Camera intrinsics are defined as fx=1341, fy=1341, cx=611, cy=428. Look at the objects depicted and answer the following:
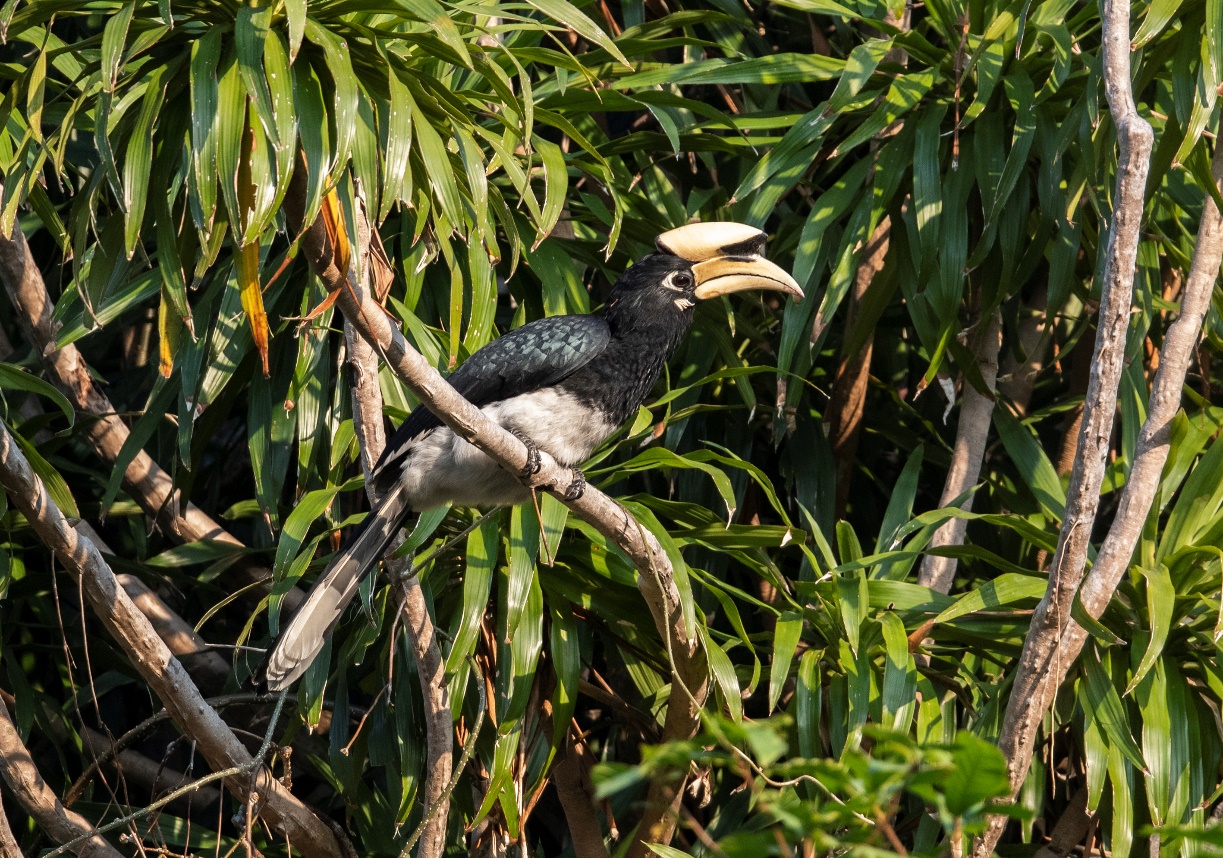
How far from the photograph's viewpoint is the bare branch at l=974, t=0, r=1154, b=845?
80.0 inches

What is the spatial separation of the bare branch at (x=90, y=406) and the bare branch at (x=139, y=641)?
0.57 metres

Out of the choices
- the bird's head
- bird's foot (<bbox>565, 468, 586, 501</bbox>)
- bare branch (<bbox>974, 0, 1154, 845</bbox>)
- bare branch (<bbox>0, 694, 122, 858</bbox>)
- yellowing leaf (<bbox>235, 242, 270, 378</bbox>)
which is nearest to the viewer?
yellowing leaf (<bbox>235, 242, 270, 378</bbox>)

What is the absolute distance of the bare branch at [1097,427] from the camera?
2033 mm

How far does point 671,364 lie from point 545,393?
917 mm

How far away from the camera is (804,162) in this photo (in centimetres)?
293

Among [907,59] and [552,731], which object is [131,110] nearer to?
[552,731]

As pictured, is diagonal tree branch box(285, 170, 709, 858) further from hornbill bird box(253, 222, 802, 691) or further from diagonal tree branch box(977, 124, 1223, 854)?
diagonal tree branch box(977, 124, 1223, 854)

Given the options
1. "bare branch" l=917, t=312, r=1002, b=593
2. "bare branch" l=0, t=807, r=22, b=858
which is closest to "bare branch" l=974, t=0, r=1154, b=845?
"bare branch" l=917, t=312, r=1002, b=593

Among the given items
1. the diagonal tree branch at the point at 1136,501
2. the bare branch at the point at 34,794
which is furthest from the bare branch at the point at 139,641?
the diagonal tree branch at the point at 1136,501

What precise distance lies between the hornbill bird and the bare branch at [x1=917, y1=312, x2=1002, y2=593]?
1.90ft

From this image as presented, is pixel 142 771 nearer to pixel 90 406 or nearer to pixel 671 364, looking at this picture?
pixel 90 406

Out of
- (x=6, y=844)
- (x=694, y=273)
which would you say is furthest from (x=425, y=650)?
(x=694, y=273)

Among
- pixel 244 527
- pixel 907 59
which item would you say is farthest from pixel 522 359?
pixel 244 527

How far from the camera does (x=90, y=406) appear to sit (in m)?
3.14
